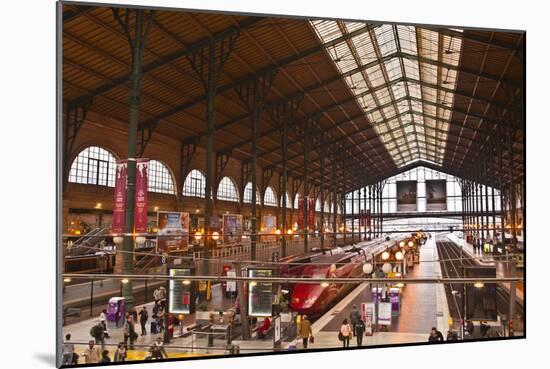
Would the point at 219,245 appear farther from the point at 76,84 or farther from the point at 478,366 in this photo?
the point at 478,366

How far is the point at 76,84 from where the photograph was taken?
9234 mm

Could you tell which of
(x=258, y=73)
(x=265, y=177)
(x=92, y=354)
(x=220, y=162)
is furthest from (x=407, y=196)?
(x=92, y=354)

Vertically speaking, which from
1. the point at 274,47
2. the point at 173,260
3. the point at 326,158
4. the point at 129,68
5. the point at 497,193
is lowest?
the point at 173,260

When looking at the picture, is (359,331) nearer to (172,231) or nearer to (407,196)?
(407,196)

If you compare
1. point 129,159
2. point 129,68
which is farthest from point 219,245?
point 129,68

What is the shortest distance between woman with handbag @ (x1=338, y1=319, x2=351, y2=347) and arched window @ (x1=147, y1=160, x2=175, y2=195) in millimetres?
5426

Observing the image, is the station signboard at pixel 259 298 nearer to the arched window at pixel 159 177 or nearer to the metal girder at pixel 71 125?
the arched window at pixel 159 177

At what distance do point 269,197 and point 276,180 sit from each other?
106cm

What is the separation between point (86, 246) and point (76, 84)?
9.97 feet

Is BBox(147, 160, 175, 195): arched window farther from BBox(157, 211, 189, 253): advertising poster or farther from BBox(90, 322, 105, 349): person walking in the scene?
BBox(90, 322, 105, 349): person walking

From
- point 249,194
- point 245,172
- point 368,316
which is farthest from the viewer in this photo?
point 245,172

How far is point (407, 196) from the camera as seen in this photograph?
1159 centimetres

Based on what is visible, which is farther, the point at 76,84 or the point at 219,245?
the point at 219,245

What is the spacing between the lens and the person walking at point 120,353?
838 centimetres
